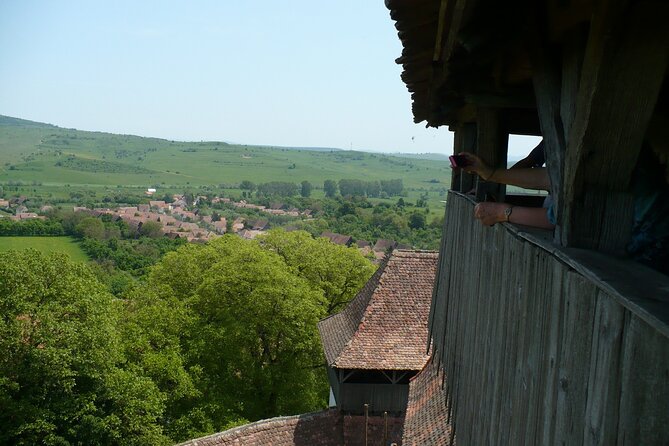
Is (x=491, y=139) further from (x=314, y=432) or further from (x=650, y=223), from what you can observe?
(x=314, y=432)

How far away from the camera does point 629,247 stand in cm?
248

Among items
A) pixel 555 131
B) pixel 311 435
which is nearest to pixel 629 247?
pixel 555 131

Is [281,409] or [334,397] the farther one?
[281,409]

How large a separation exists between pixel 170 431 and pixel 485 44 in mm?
17187

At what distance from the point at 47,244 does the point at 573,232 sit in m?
75.0

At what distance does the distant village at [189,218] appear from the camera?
257 ft

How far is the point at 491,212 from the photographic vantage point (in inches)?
141

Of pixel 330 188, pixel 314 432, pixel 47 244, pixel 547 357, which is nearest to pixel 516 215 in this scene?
pixel 547 357

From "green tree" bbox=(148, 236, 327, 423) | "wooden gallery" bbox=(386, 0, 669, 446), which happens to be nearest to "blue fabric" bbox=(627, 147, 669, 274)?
"wooden gallery" bbox=(386, 0, 669, 446)

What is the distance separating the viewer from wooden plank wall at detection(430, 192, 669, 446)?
180 centimetres

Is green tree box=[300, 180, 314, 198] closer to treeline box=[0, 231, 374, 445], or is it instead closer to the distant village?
the distant village

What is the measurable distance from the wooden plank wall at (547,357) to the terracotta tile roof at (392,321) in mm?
9401

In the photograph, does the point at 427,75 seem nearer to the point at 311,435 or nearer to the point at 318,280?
the point at 311,435

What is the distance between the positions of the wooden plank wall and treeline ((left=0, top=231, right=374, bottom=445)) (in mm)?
12904
